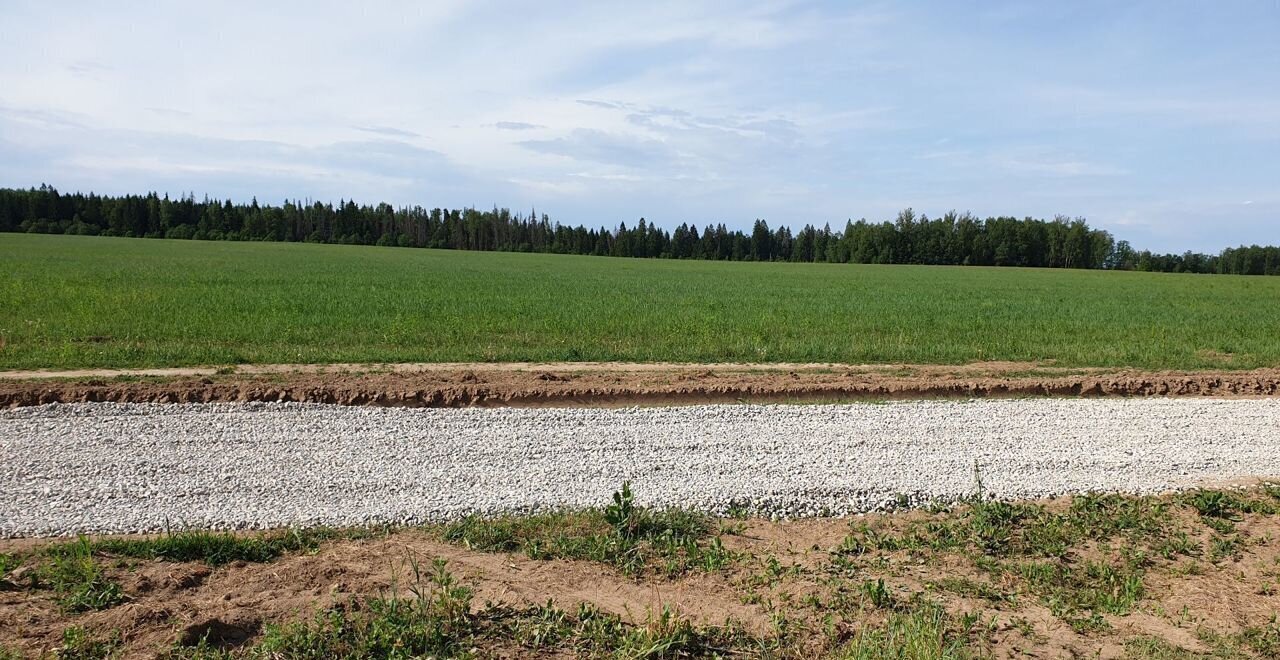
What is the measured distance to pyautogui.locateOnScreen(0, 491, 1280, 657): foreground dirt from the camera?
496 centimetres

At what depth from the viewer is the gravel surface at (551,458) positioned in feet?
23.9

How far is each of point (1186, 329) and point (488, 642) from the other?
24.5 meters

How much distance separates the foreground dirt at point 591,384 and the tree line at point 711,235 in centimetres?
10067

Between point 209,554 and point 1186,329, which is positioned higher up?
point 1186,329

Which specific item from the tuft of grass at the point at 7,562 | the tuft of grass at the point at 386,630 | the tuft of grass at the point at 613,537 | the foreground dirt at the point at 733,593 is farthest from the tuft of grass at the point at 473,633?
the tuft of grass at the point at 7,562

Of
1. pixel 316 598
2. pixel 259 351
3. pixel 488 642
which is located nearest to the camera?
pixel 488 642

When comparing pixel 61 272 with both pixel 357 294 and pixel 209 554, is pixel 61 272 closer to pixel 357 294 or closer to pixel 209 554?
pixel 357 294

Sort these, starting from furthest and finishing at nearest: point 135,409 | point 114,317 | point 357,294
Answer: point 357,294, point 114,317, point 135,409

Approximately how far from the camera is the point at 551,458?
8.82 m

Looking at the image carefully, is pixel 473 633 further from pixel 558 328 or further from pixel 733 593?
pixel 558 328

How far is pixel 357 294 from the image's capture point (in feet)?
91.4

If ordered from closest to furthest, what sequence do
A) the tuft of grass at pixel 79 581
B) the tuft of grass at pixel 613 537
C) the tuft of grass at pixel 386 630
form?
1. the tuft of grass at pixel 386 630
2. the tuft of grass at pixel 79 581
3. the tuft of grass at pixel 613 537

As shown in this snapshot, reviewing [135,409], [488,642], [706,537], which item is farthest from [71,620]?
[135,409]

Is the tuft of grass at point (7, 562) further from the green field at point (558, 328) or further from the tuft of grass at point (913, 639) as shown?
the green field at point (558, 328)
